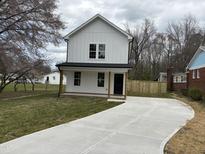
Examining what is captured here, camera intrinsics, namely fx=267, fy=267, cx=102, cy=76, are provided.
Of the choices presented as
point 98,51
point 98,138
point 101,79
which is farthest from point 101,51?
point 98,138

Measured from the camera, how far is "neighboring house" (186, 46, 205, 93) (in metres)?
25.5

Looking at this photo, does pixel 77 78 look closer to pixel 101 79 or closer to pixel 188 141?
pixel 101 79

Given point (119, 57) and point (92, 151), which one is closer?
point (92, 151)

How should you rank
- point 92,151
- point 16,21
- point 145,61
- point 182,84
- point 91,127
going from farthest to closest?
1. point 145,61
2. point 182,84
3. point 16,21
4. point 91,127
5. point 92,151

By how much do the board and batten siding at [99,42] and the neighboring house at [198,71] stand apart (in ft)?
25.6

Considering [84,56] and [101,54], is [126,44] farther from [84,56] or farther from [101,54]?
[84,56]

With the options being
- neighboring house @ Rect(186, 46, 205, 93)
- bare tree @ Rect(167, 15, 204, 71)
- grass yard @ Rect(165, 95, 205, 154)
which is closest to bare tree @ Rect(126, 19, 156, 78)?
bare tree @ Rect(167, 15, 204, 71)

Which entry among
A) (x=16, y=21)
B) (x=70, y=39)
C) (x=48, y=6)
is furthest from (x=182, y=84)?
(x=16, y=21)

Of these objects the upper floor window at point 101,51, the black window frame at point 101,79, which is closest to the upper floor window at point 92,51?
the upper floor window at point 101,51

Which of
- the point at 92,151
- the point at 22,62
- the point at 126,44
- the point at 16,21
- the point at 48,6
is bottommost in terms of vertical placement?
the point at 92,151

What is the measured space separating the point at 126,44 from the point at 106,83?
395cm

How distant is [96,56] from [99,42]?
1.30 metres

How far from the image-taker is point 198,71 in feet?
89.2

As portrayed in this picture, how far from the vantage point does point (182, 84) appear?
109 feet
